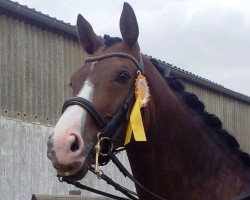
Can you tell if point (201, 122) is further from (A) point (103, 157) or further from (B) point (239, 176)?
(A) point (103, 157)

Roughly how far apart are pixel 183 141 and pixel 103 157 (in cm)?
61

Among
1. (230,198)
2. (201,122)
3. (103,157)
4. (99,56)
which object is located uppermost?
(99,56)

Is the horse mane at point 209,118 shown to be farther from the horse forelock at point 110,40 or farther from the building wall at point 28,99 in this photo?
the building wall at point 28,99

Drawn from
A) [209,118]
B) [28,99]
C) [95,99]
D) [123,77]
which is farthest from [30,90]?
[95,99]

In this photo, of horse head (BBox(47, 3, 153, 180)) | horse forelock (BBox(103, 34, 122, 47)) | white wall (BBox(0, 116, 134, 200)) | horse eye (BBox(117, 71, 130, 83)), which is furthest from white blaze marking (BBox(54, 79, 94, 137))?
white wall (BBox(0, 116, 134, 200))

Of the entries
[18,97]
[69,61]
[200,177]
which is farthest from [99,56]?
[69,61]

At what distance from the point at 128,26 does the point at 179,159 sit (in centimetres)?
98

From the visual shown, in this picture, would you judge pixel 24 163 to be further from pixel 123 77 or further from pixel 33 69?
pixel 123 77

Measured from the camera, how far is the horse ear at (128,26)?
3.99 meters

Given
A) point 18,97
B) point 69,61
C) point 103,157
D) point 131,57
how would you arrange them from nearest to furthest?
point 103,157 → point 131,57 → point 18,97 → point 69,61

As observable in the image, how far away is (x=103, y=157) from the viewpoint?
3760mm

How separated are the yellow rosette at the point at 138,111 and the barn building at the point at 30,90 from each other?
662 cm

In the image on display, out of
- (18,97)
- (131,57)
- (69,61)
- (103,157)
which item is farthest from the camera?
(69,61)

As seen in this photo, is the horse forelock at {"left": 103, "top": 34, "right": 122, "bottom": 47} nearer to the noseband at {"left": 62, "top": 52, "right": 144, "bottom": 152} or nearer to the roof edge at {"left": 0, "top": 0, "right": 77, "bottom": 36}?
the noseband at {"left": 62, "top": 52, "right": 144, "bottom": 152}
